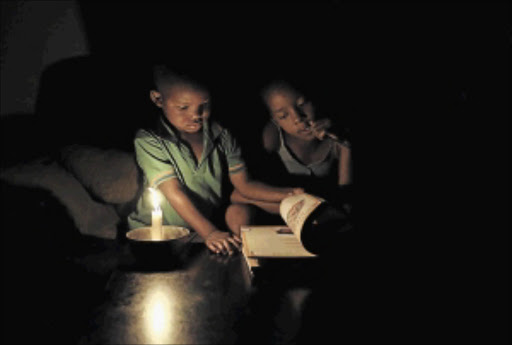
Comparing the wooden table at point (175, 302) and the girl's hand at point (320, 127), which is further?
the girl's hand at point (320, 127)

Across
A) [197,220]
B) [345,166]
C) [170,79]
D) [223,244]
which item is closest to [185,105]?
[170,79]

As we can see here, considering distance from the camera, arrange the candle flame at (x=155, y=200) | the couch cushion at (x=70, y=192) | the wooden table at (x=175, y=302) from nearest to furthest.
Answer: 1. the wooden table at (x=175, y=302)
2. the candle flame at (x=155, y=200)
3. the couch cushion at (x=70, y=192)

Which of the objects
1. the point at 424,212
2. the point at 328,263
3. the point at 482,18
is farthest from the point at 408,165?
the point at 328,263

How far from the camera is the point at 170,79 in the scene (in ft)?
4.05

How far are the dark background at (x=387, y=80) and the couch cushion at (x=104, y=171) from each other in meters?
0.47

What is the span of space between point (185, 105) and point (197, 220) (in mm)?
333

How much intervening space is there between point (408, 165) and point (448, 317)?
1161 millimetres

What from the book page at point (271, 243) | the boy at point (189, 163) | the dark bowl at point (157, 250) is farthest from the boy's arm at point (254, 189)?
the dark bowl at point (157, 250)

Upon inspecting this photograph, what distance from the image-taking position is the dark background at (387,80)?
1620mm

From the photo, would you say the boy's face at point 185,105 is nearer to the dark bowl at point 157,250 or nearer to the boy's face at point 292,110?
the boy's face at point 292,110

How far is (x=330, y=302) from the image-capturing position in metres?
0.73

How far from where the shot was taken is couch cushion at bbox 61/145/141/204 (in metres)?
1.21

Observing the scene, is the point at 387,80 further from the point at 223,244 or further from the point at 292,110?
the point at 223,244

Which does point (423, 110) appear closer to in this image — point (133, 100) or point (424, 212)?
point (424, 212)
